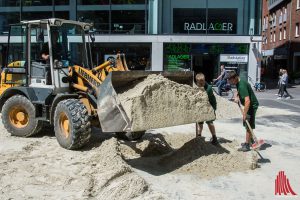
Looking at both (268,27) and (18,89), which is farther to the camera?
(268,27)

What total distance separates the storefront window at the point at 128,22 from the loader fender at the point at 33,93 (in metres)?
17.4

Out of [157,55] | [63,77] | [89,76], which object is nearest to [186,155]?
[89,76]

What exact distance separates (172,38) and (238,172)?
20.1 metres

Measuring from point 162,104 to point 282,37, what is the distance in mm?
42908

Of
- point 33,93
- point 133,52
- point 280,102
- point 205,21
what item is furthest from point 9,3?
point 33,93

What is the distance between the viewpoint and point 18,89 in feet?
34.1

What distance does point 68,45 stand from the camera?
9977 millimetres

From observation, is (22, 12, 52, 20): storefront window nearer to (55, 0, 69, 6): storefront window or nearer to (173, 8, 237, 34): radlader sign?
(55, 0, 69, 6): storefront window

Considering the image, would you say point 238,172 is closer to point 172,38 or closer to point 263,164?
point 263,164

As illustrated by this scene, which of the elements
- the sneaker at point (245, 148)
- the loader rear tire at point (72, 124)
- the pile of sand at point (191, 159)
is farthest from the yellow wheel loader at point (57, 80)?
the sneaker at point (245, 148)

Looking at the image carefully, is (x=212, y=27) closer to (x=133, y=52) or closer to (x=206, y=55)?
(x=206, y=55)

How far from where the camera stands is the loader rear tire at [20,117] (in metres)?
10.1

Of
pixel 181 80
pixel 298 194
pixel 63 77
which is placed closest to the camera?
pixel 298 194
